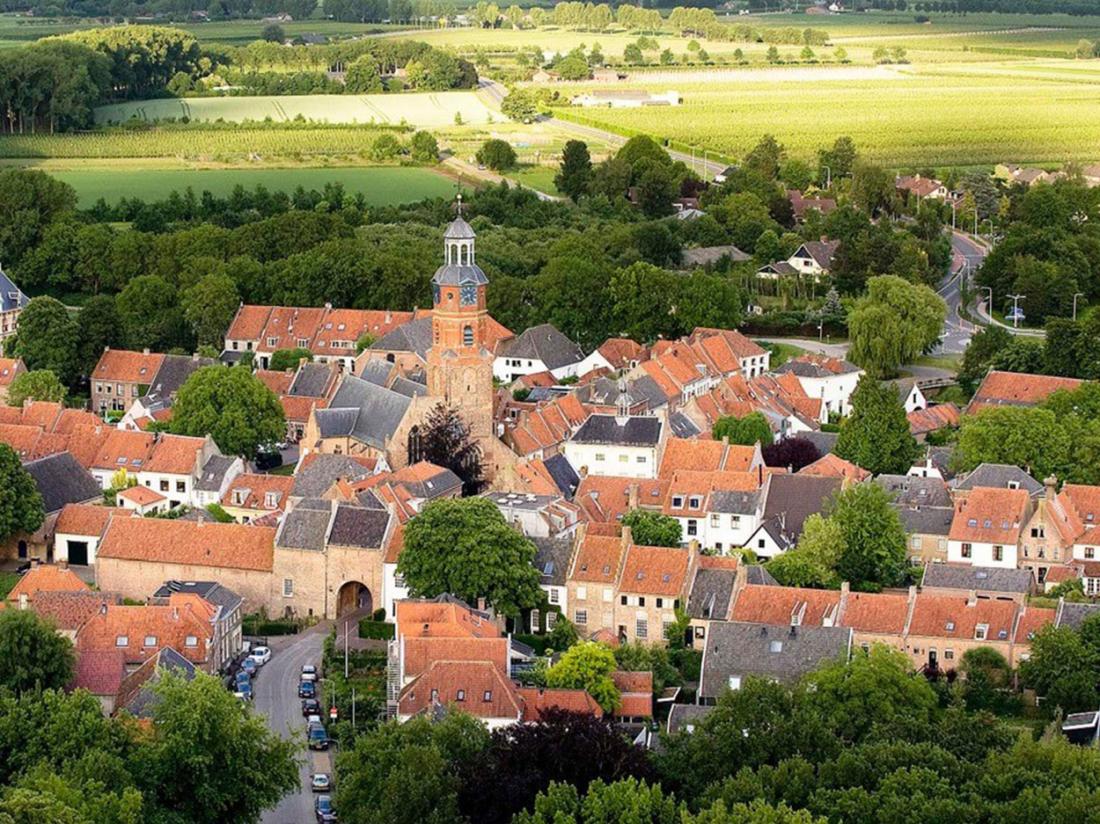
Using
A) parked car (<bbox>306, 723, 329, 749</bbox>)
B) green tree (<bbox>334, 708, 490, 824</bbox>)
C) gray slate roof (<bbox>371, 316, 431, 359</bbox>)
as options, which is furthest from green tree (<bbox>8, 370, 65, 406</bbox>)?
green tree (<bbox>334, 708, 490, 824</bbox>)

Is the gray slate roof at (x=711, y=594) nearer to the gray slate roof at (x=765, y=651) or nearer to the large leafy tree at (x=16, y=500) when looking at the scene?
the gray slate roof at (x=765, y=651)

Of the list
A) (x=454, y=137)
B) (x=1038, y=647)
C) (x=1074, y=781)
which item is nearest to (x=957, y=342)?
(x=1038, y=647)

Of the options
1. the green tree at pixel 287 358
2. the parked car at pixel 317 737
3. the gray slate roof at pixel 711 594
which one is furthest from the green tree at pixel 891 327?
the parked car at pixel 317 737

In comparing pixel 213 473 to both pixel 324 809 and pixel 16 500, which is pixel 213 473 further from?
pixel 324 809

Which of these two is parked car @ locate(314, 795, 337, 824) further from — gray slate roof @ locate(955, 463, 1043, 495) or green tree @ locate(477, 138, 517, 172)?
green tree @ locate(477, 138, 517, 172)

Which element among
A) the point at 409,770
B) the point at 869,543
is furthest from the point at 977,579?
the point at 409,770

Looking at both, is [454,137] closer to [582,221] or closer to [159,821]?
[582,221]
